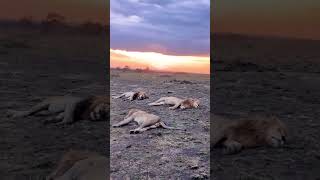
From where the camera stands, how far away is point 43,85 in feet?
15.6

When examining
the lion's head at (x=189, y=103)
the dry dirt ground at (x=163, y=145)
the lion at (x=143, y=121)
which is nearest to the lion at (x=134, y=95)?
the dry dirt ground at (x=163, y=145)

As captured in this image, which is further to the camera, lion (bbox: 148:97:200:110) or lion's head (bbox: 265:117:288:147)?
lion (bbox: 148:97:200:110)

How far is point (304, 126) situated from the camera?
489cm

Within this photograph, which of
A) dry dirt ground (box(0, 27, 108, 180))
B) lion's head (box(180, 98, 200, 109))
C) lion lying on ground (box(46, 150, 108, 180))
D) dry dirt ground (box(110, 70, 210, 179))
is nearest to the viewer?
lion lying on ground (box(46, 150, 108, 180))

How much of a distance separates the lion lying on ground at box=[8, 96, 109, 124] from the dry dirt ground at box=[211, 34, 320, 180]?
1.13 m

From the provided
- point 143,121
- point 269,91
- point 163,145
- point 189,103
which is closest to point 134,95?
point 189,103

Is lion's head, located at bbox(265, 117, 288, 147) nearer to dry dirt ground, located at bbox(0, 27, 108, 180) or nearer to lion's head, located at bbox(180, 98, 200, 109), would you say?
dry dirt ground, located at bbox(0, 27, 108, 180)

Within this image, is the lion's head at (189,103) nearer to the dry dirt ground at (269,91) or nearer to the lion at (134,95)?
the dry dirt ground at (269,91)

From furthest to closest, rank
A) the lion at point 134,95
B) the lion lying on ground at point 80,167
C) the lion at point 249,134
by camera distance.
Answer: the lion at point 134,95 < the lion at point 249,134 < the lion lying on ground at point 80,167

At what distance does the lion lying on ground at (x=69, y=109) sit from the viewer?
4625 mm

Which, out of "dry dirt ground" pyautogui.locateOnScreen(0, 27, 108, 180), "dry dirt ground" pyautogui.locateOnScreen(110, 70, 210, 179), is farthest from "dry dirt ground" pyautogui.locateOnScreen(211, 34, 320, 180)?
"dry dirt ground" pyautogui.locateOnScreen(0, 27, 108, 180)

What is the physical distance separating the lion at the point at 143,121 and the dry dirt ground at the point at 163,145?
5 centimetres

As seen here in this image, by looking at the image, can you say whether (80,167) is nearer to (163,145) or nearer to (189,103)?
(163,145)

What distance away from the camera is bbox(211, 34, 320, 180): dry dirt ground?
14.2 feet
